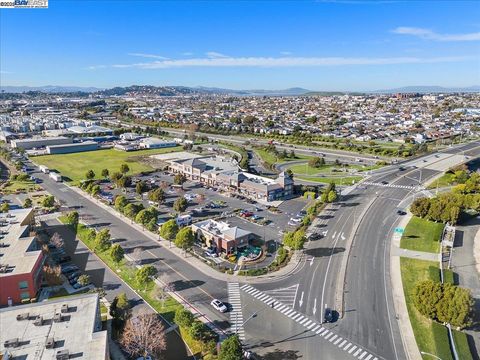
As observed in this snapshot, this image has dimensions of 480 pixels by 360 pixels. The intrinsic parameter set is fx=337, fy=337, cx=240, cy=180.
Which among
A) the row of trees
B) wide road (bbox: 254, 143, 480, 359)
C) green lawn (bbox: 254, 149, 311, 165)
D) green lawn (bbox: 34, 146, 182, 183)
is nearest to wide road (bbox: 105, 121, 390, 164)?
green lawn (bbox: 254, 149, 311, 165)

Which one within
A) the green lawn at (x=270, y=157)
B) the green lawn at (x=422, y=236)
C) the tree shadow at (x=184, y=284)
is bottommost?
the tree shadow at (x=184, y=284)

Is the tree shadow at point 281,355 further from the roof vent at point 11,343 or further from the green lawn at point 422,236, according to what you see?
the green lawn at point 422,236

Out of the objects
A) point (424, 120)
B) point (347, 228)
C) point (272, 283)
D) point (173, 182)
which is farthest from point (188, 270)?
point (424, 120)

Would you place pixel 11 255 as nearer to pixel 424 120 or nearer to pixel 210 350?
pixel 210 350

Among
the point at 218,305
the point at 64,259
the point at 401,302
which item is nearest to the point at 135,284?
the point at 218,305

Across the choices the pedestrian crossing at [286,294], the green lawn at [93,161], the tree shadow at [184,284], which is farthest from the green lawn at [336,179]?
the tree shadow at [184,284]

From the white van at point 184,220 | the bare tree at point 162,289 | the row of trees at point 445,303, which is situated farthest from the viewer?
the white van at point 184,220

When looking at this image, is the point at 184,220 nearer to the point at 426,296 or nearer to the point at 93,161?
the point at 426,296

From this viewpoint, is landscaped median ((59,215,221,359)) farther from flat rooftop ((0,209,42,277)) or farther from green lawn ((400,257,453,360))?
green lawn ((400,257,453,360))
